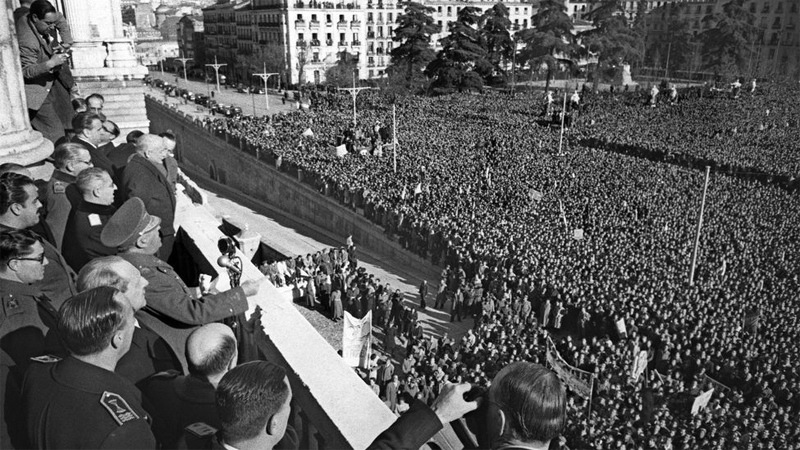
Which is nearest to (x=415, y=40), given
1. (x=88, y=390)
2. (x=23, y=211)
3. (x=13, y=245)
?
(x=23, y=211)

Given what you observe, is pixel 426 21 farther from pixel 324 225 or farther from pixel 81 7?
pixel 81 7

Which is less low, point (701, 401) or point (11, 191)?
point (11, 191)

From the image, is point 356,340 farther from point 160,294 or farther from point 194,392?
point 194,392

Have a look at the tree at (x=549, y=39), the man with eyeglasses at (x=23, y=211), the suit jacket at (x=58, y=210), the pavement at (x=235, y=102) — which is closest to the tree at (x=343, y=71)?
the pavement at (x=235, y=102)

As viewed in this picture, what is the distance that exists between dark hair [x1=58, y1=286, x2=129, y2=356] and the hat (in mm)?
1154

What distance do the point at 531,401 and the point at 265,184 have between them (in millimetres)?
31241

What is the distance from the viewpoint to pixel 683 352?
440 inches

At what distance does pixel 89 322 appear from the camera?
237cm

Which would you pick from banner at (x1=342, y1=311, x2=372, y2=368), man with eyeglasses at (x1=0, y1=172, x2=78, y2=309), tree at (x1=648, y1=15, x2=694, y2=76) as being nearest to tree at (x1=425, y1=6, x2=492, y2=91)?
tree at (x1=648, y1=15, x2=694, y2=76)

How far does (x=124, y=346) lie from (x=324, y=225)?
2416 centimetres

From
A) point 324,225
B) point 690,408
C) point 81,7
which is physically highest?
point 81,7

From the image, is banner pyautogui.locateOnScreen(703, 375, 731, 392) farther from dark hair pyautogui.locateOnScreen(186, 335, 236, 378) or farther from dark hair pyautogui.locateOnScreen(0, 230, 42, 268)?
dark hair pyautogui.locateOnScreen(0, 230, 42, 268)

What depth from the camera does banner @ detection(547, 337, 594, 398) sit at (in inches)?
373

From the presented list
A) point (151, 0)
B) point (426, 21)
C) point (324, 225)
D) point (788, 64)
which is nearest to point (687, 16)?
point (788, 64)
